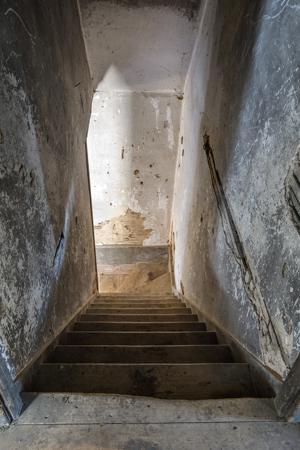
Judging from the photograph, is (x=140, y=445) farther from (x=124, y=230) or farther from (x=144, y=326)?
(x=124, y=230)

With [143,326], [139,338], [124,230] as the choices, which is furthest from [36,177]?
[124,230]

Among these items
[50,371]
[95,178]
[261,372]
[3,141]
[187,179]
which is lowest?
[95,178]

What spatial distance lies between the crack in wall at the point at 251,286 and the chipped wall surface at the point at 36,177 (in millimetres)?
1079

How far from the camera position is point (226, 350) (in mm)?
1728

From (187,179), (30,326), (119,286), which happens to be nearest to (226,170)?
(30,326)

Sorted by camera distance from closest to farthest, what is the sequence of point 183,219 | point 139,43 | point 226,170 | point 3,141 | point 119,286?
point 3,141
point 226,170
point 139,43
point 183,219
point 119,286

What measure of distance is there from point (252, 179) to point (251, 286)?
0.55 m

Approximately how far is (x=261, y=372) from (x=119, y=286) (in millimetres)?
4620

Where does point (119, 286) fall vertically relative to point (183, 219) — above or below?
below

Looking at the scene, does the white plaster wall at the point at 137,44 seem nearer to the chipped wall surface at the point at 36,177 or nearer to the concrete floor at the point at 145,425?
the chipped wall surface at the point at 36,177

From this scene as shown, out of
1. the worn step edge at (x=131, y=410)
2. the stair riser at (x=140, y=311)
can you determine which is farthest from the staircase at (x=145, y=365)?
the stair riser at (x=140, y=311)

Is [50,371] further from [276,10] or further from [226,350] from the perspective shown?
[276,10]

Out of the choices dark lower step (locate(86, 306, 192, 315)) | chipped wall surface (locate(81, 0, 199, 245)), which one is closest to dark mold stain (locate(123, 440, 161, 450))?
dark lower step (locate(86, 306, 192, 315))

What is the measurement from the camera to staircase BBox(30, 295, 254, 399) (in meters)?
1.36
